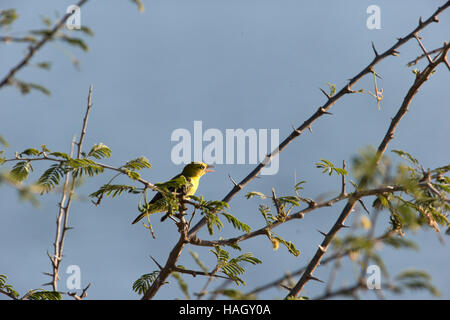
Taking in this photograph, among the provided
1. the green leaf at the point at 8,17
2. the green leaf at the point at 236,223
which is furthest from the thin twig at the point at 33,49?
the green leaf at the point at 236,223

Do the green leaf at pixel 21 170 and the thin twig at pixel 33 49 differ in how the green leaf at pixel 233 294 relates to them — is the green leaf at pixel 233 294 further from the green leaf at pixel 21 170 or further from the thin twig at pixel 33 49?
the green leaf at pixel 21 170

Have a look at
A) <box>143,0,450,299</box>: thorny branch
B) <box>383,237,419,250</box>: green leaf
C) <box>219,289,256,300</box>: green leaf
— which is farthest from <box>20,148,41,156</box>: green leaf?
<box>383,237,419,250</box>: green leaf

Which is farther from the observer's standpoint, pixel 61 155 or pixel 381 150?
pixel 381 150

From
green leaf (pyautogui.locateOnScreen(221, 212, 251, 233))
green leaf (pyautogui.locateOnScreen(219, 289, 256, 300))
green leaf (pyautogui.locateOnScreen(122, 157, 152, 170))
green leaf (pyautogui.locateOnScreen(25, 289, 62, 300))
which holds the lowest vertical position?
green leaf (pyautogui.locateOnScreen(219, 289, 256, 300))

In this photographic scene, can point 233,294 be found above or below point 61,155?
below

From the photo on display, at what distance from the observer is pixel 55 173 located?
516cm

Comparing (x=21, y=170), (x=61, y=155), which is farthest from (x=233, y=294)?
(x=21, y=170)

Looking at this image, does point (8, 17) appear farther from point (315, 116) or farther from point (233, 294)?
point (315, 116)

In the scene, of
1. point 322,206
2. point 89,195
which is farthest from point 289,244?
point 89,195

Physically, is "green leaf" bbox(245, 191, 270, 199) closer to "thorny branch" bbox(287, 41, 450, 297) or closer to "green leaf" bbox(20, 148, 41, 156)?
"thorny branch" bbox(287, 41, 450, 297)

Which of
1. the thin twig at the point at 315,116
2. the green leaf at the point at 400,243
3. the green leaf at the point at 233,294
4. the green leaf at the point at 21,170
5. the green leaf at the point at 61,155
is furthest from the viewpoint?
the thin twig at the point at 315,116
